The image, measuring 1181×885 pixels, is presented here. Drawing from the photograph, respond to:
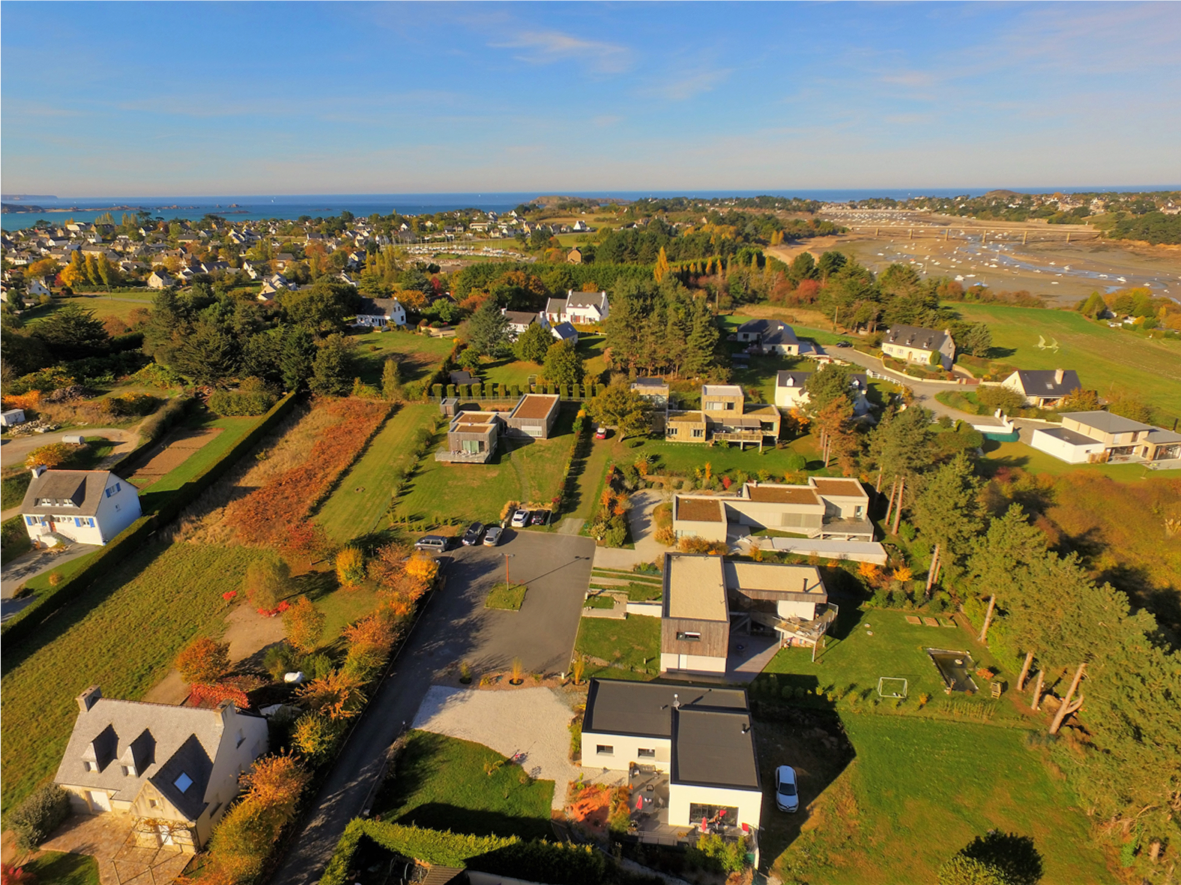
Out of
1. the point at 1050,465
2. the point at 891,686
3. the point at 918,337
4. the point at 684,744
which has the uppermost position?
the point at 918,337

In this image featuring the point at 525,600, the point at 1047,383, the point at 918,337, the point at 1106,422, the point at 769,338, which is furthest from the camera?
the point at 769,338

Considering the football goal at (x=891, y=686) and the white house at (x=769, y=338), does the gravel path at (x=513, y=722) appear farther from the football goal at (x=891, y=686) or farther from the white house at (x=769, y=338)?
the white house at (x=769, y=338)

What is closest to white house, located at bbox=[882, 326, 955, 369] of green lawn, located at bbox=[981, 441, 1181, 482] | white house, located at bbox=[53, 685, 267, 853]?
green lawn, located at bbox=[981, 441, 1181, 482]

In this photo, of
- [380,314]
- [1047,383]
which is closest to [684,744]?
[1047,383]

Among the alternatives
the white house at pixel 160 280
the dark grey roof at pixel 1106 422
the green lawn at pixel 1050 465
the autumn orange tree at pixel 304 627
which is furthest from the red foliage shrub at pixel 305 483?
the white house at pixel 160 280

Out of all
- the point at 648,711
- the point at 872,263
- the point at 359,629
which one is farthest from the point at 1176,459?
the point at 872,263

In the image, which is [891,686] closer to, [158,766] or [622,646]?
[622,646]

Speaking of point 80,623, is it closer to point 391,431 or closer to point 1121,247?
point 391,431

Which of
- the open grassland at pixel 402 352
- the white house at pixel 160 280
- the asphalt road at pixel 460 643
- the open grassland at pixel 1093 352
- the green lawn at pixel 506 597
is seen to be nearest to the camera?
the asphalt road at pixel 460 643
